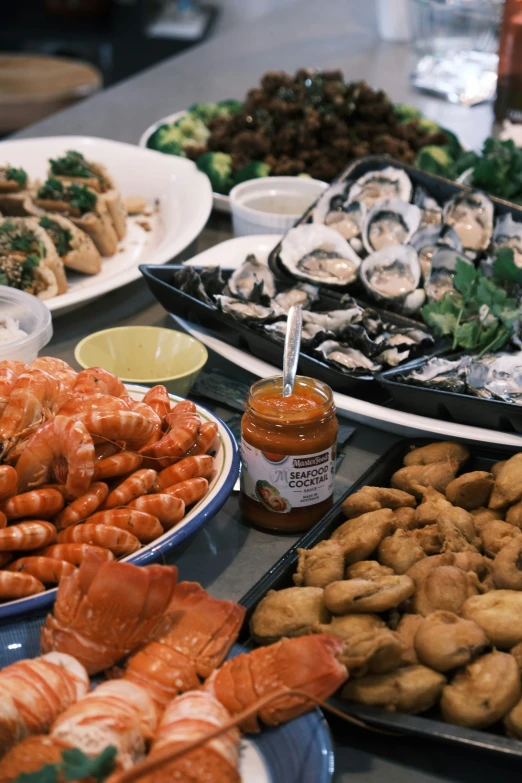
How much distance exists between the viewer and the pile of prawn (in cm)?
104

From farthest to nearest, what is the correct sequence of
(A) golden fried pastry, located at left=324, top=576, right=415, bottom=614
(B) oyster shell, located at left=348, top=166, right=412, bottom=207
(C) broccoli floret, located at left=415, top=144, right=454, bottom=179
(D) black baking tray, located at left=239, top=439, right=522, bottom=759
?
(C) broccoli floret, located at left=415, top=144, right=454, bottom=179 < (B) oyster shell, located at left=348, top=166, right=412, bottom=207 < (A) golden fried pastry, located at left=324, top=576, right=415, bottom=614 < (D) black baking tray, located at left=239, top=439, right=522, bottom=759

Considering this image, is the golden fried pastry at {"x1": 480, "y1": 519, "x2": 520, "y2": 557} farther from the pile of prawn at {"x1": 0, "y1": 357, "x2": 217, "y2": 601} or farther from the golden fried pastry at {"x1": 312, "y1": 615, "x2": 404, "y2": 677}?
the pile of prawn at {"x1": 0, "y1": 357, "x2": 217, "y2": 601}

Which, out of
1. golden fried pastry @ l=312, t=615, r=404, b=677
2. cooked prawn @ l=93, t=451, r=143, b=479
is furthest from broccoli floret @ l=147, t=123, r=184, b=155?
golden fried pastry @ l=312, t=615, r=404, b=677

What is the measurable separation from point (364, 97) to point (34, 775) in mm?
2350

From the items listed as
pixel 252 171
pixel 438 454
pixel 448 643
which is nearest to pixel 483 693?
pixel 448 643

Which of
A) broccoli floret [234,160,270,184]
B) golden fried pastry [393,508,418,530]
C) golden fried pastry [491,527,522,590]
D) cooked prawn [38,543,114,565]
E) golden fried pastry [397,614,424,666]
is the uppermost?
broccoli floret [234,160,270,184]

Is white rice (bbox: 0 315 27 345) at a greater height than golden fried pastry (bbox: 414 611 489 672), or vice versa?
white rice (bbox: 0 315 27 345)

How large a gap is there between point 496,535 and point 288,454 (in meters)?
0.30

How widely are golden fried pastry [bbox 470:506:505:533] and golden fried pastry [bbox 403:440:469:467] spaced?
10 cm

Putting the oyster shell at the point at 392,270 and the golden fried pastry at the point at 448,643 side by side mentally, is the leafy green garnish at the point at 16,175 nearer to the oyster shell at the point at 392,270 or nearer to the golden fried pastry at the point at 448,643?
the oyster shell at the point at 392,270

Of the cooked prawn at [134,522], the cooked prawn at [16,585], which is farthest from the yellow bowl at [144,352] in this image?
the cooked prawn at [16,585]

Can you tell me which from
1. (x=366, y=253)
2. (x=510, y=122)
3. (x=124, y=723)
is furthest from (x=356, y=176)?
(x=124, y=723)

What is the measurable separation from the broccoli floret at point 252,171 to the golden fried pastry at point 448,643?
176cm

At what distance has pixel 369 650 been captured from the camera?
2.93ft
